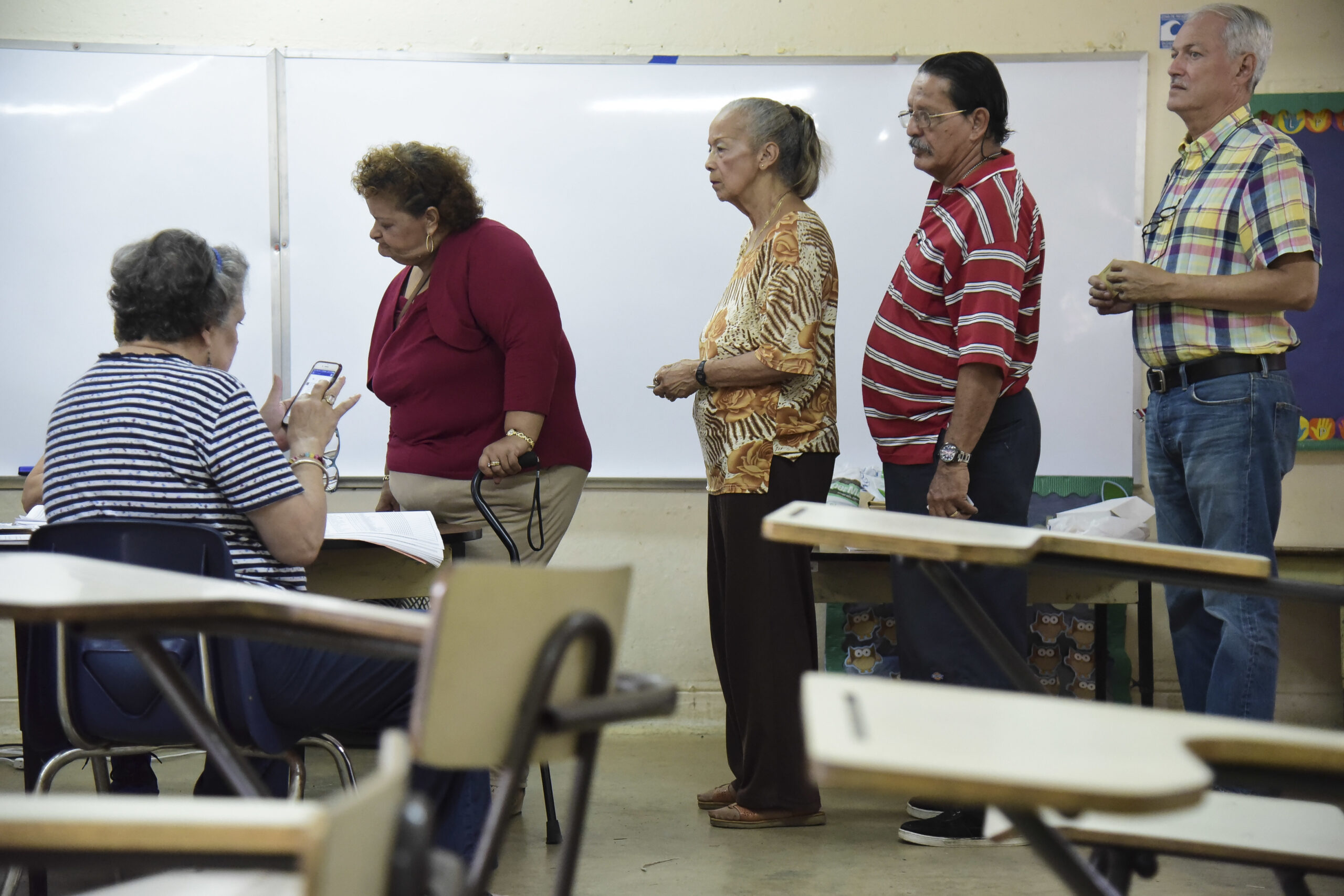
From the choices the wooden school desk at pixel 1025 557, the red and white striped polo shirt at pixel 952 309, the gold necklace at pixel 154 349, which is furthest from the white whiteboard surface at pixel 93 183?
the wooden school desk at pixel 1025 557

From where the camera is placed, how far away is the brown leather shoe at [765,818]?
2545 millimetres

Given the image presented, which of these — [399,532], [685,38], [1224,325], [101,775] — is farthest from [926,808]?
[685,38]

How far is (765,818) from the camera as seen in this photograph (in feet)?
8.36

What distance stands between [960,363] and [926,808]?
0.97m

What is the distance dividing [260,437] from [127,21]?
2617 millimetres

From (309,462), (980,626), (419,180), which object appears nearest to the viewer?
(980,626)

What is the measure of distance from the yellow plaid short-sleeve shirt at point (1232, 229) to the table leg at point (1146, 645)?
1113 mm

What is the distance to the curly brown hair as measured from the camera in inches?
100

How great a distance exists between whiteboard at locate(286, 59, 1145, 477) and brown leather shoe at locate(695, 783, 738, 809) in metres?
1.26

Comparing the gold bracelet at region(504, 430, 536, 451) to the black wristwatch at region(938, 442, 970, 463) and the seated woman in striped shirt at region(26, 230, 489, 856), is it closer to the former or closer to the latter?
the seated woman in striped shirt at region(26, 230, 489, 856)

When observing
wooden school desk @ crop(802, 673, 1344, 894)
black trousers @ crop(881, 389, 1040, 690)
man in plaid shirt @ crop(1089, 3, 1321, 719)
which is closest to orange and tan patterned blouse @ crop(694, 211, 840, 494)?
black trousers @ crop(881, 389, 1040, 690)

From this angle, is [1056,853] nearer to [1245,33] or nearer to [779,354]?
[779,354]

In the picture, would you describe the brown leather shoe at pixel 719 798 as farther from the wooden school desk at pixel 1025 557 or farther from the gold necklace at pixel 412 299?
the wooden school desk at pixel 1025 557

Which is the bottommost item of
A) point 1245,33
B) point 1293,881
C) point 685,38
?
point 1293,881
